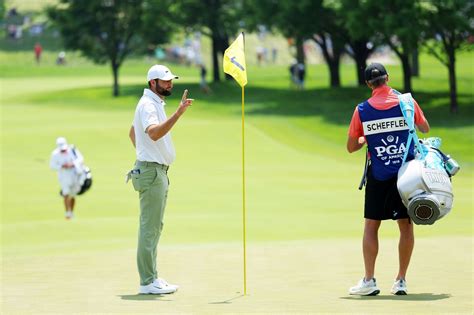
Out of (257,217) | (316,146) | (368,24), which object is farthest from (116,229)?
(368,24)

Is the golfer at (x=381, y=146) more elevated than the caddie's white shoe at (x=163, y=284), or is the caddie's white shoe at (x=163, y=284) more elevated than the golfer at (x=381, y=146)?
the golfer at (x=381, y=146)

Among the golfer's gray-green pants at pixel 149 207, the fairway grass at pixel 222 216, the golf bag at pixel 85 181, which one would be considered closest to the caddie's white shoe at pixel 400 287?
the fairway grass at pixel 222 216

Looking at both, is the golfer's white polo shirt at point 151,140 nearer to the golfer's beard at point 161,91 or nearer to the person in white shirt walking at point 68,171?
the golfer's beard at point 161,91

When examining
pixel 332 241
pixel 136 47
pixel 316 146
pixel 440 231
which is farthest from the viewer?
pixel 136 47

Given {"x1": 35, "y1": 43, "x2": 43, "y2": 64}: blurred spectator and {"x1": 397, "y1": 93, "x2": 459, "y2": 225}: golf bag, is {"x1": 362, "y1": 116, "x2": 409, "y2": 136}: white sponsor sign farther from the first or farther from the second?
{"x1": 35, "y1": 43, "x2": 43, "y2": 64}: blurred spectator

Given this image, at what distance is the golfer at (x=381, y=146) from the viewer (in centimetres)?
1112

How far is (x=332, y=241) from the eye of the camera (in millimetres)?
16625

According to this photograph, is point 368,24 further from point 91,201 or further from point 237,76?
point 237,76

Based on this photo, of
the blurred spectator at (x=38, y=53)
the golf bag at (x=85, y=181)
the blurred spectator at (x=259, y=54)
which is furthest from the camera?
the blurred spectator at (x=259, y=54)

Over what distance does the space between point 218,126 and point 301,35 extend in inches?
508

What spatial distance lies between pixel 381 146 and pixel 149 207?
2182 mm

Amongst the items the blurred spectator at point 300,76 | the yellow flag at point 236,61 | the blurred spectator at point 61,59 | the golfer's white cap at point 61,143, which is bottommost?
the golfer's white cap at point 61,143

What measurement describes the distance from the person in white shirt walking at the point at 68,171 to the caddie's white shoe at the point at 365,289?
17113mm

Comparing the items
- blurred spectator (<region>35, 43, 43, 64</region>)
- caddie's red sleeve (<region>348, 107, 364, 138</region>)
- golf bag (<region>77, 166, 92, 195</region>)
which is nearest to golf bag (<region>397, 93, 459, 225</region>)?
caddie's red sleeve (<region>348, 107, 364, 138</region>)
